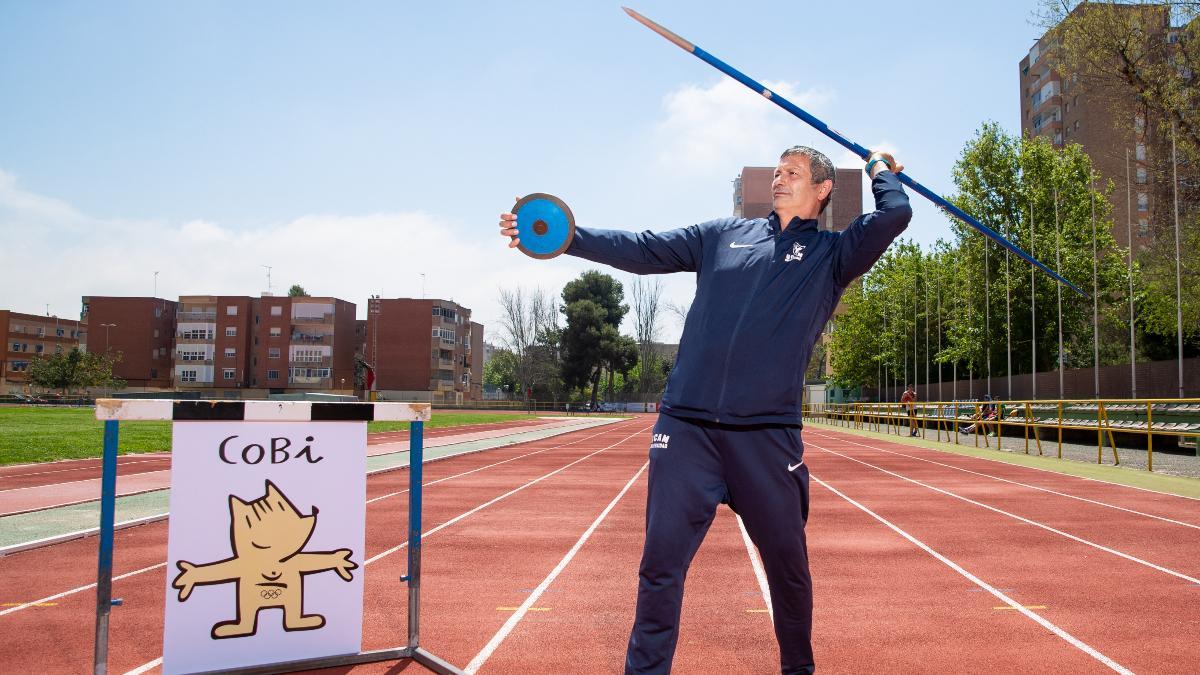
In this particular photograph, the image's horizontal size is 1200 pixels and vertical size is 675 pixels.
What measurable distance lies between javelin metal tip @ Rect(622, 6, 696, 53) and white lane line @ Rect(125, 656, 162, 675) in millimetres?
3432

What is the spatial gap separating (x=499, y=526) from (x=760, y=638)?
418 cm

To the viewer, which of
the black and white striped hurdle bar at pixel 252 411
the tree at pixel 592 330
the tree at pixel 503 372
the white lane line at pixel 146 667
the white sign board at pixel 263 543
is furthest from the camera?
the tree at pixel 503 372

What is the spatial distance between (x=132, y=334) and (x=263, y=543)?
95138 mm

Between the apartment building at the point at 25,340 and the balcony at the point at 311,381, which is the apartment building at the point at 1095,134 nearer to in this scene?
the balcony at the point at 311,381

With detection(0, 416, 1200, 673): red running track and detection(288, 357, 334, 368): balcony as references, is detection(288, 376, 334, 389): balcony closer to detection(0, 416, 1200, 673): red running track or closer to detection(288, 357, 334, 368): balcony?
detection(288, 357, 334, 368): balcony

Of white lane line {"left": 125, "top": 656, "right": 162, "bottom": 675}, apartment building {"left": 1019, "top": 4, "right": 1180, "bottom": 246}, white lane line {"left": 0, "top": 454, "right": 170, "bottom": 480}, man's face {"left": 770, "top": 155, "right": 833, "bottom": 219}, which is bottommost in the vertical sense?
white lane line {"left": 0, "top": 454, "right": 170, "bottom": 480}

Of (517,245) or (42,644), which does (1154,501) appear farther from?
(42,644)

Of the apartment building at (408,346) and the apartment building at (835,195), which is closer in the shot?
the apartment building at (408,346)

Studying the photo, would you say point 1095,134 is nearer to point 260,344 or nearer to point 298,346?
point 298,346

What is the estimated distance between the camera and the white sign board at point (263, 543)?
3.07 meters

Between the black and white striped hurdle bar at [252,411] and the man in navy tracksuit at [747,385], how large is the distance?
114 cm

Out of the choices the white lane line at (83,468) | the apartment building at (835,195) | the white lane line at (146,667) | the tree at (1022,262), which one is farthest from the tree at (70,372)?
the white lane line at (146,667)

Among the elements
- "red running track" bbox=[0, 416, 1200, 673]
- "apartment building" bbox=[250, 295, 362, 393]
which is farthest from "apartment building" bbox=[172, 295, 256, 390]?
Result: "red running track" bbox=[0, 416, 1200, 673]

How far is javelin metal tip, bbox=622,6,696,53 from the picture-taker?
333cm
